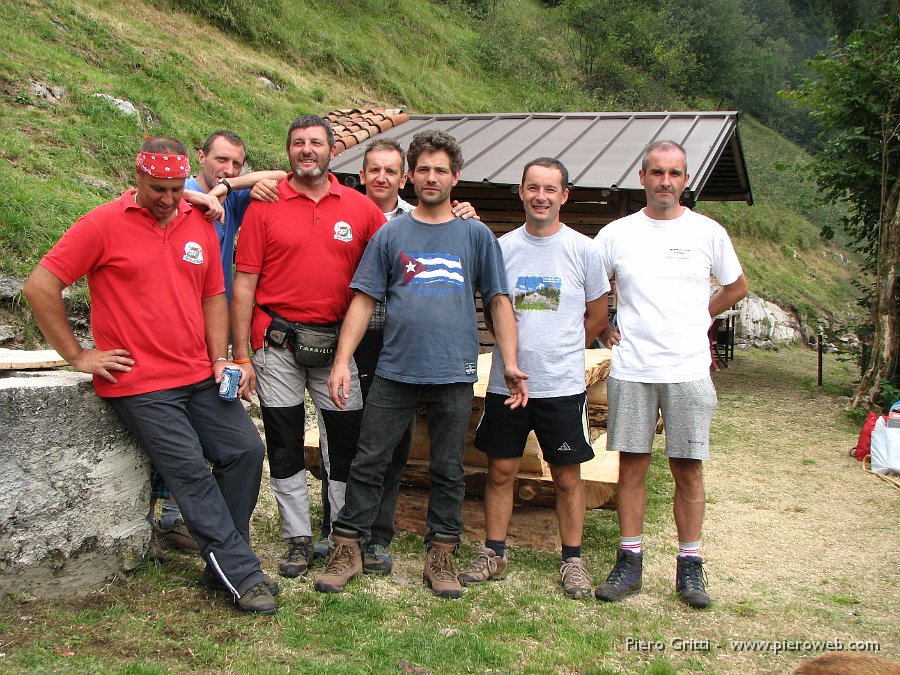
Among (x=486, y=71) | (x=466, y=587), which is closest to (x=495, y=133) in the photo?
(x=466, y=587)

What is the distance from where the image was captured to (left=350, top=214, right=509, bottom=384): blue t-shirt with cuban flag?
3.57 meters

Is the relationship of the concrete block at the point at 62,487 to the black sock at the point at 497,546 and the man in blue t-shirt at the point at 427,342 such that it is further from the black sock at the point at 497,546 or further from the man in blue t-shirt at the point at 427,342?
the black sock at the point at 497,546

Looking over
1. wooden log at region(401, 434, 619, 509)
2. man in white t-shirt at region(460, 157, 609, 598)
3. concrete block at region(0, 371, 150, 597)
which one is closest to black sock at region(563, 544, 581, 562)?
man in white t-shirt at region(460, 157, 609, 598)

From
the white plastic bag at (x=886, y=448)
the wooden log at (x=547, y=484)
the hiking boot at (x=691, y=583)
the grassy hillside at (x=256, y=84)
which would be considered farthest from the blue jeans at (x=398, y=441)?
the white plastic bag at (x=886, y=448)

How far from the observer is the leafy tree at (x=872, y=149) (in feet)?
29.2

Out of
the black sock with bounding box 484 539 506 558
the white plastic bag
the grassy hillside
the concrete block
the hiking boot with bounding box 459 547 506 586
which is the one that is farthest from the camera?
the grassy hillside

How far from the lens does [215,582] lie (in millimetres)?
3484

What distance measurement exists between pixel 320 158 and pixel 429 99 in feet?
58.1

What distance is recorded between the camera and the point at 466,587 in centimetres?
376

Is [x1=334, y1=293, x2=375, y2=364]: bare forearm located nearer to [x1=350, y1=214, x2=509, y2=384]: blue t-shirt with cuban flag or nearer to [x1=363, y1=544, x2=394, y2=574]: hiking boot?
[x1=350, y1=214, x2=509, y2=384]: blue t-shirt with cuban flag

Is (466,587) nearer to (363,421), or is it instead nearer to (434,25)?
(363,421)

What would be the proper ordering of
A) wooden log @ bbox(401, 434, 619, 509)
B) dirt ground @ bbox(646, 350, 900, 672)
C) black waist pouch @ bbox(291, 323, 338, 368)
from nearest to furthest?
dirt ground @ bbox(646, 350, 900, 672), black waist pouch @ bbox(291, 323, 338, 368), wooden log @ bbox(401, 434, 619, 509)

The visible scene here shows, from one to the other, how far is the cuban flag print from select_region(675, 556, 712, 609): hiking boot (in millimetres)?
1653

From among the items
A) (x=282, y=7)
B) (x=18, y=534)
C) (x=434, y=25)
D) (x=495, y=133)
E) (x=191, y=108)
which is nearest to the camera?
(x=18, y=534)
